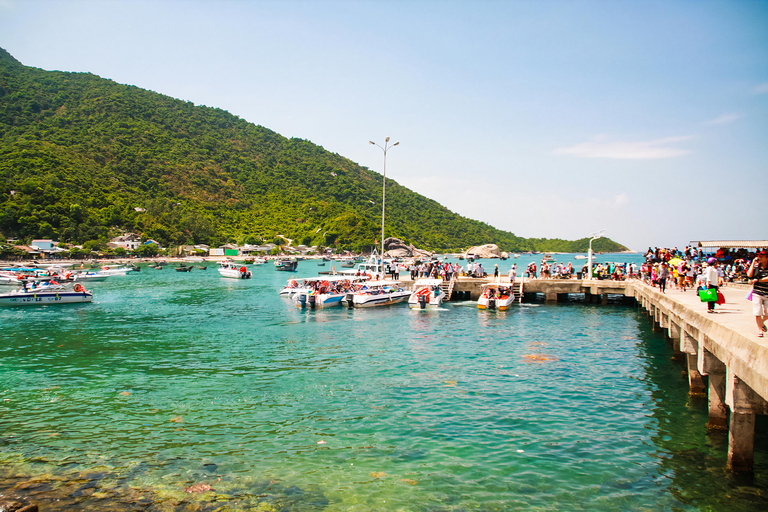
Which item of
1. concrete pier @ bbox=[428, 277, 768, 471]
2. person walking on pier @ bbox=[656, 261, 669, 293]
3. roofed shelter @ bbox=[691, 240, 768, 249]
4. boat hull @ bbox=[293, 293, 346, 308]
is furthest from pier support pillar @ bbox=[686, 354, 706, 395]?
boat hull @ bbox=[293, 293, 346, 308]

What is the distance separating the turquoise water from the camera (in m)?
9.68

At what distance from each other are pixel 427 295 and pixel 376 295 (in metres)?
4.78

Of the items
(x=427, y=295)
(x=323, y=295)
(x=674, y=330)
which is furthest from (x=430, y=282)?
(x=674, y=330)

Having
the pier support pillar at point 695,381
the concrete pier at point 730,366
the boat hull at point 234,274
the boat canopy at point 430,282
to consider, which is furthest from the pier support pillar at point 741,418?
the boat hull at point 234,274

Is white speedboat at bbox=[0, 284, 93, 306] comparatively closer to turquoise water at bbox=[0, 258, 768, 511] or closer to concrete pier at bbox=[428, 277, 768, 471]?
turquoise water at bbox=[0, 258, 768, 511]

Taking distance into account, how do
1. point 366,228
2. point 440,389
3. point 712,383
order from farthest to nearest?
point 366,228, point 440,389, point 712,383

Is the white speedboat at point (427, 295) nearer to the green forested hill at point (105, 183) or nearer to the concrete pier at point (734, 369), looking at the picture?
the concrete pier at point (734, 369)

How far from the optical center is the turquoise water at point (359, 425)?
31.8 ft

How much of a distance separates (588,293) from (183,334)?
3813 centimetres

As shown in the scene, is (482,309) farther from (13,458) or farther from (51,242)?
(51,242)

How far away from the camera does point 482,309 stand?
40.9 meters

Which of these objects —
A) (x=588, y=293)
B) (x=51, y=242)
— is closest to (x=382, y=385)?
(x=588, y=293)

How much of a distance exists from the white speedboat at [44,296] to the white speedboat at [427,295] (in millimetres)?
32571

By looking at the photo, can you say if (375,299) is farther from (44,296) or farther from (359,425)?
(44,296)
